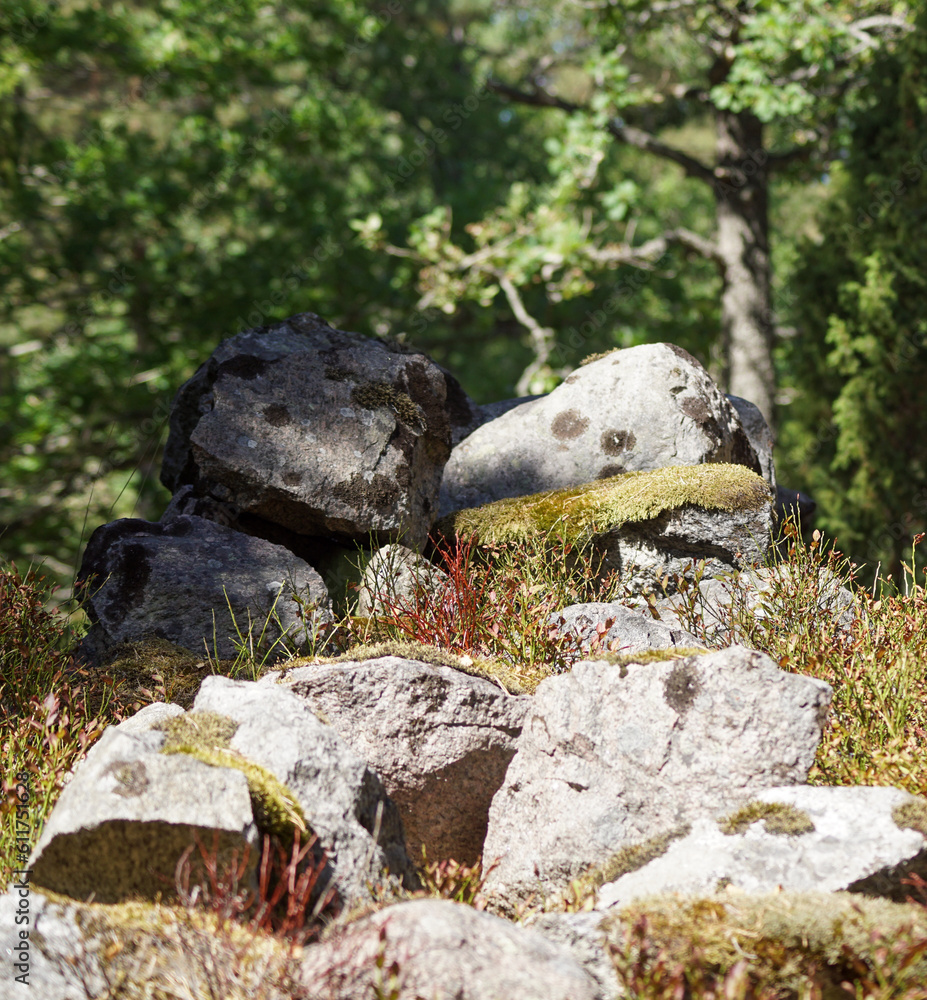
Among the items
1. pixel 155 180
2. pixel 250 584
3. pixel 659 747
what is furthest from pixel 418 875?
pixel 155 180

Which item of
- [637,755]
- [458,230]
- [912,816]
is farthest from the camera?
[458,230]

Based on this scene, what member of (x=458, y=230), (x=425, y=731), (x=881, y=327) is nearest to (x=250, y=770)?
(x=425, y=731)

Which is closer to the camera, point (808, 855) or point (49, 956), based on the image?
point (49, 956)

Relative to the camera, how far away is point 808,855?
101 inches

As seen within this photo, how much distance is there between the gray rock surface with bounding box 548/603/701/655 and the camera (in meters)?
3.99

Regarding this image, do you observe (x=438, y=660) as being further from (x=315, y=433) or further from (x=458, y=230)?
(x=458, y=230)

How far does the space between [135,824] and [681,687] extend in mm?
1858

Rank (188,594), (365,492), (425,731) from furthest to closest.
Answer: (365,492) → (188,594) → (425,731)

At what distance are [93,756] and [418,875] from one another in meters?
1.16

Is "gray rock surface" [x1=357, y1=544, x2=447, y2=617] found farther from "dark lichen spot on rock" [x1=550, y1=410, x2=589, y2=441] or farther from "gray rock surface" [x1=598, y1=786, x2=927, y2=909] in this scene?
"gray rock surface" [x1=598, y1=786, x2=927, y2=909]

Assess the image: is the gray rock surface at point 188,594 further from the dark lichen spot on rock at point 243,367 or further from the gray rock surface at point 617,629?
the gray rock surface at point 617,629

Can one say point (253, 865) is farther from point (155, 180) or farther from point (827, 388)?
point (155, 180)

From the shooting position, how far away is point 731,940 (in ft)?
7.21

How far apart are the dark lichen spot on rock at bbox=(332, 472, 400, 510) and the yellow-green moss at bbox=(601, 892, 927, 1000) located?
9.19ft
